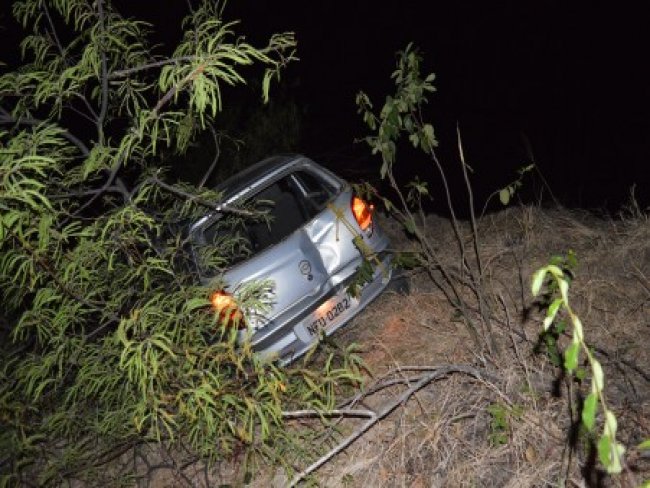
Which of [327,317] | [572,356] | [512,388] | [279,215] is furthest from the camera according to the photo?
[279,215]

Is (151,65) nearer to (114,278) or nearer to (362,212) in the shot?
(114,278)

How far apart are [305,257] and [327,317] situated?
502mm

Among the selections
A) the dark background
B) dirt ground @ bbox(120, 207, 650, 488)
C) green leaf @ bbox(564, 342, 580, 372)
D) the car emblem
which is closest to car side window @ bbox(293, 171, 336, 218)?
the car emblem

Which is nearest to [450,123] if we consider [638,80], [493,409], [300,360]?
[638,80]

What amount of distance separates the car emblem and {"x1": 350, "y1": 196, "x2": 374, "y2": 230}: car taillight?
23.4 inches

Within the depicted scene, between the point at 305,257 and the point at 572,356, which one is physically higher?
the point at 572,356

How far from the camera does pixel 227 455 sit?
3.48 metres

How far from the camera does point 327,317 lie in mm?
4102

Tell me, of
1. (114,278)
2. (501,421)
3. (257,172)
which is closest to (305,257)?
(257,172)

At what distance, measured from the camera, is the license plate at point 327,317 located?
158 inches

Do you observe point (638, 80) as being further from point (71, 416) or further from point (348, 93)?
point (71, 416)

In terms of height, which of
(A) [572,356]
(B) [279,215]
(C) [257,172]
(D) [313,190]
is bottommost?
(B) [279,215]

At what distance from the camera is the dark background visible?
7.77 meters

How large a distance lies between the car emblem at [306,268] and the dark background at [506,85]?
295 centimetres
